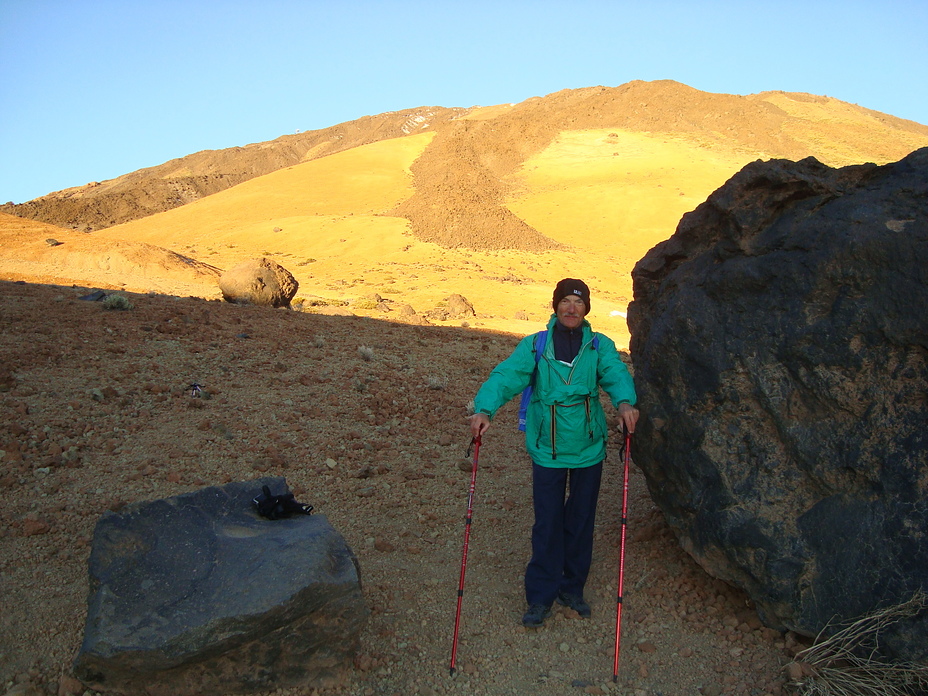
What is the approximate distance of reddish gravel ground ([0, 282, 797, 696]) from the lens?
414cm

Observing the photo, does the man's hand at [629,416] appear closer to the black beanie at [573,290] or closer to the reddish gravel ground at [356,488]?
the black beanie at [573,290]

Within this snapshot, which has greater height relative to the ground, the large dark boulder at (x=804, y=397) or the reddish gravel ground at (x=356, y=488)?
the large dark boulder at (x=804, y=397)

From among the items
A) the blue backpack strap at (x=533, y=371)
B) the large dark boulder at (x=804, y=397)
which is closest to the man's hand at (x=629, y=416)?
the large dark boulder at (x=804, y=397)

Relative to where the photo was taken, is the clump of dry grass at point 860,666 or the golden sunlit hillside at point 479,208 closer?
the clump of dry grass at point 860,666

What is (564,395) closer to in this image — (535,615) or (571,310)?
(571,310)

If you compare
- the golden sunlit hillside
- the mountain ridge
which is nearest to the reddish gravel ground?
the golden sunlit hillside

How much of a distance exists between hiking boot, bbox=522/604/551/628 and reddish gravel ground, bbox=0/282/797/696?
2.5 inches

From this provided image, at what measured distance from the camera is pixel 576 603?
4.63 meters

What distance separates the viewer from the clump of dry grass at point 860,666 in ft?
11.4

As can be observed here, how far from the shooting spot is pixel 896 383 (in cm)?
378

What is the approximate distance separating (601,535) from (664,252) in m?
2.21

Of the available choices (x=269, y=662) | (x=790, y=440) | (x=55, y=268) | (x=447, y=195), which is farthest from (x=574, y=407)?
(x=447, y=195)

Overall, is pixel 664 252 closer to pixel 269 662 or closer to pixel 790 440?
pixel 790 440

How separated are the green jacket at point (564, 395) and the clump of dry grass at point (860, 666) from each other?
1.52m
